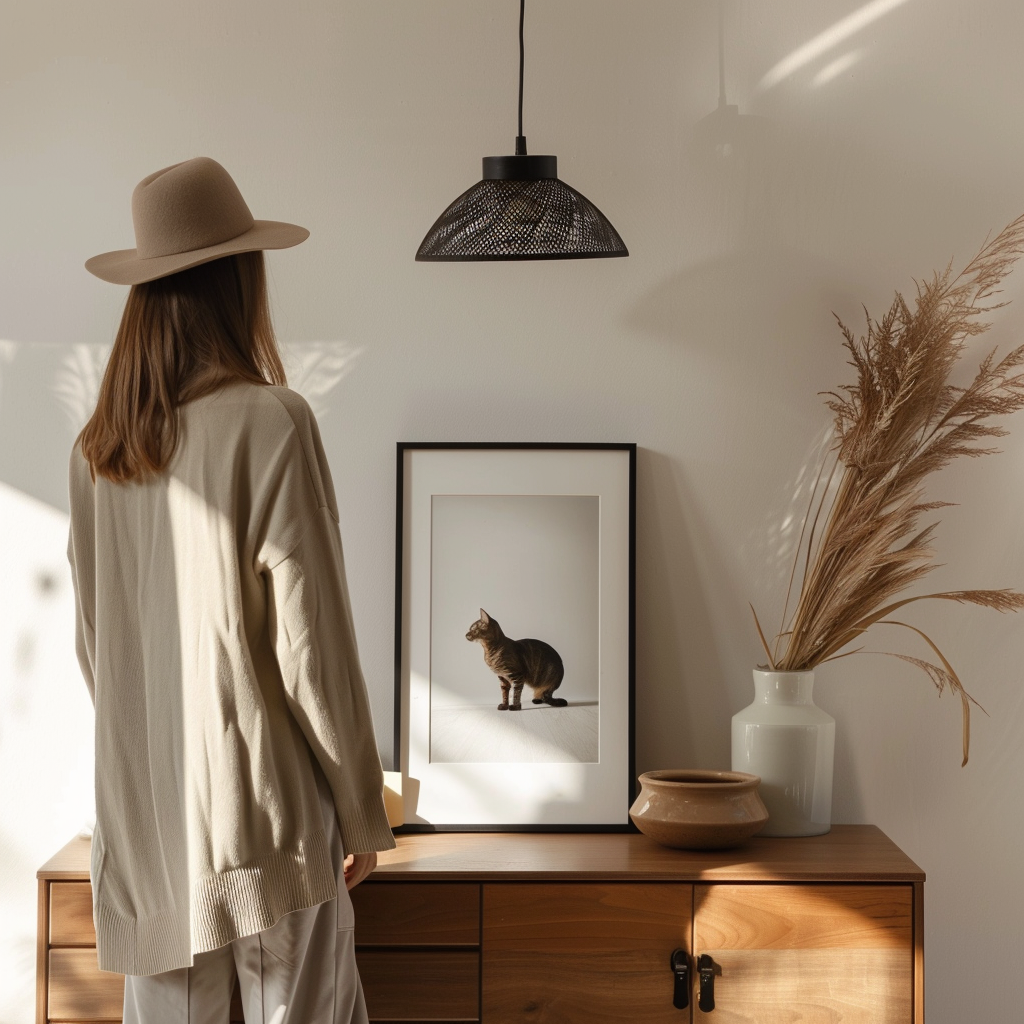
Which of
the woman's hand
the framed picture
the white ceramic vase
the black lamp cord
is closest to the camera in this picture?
the woman's hand

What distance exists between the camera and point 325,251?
7.63 feet

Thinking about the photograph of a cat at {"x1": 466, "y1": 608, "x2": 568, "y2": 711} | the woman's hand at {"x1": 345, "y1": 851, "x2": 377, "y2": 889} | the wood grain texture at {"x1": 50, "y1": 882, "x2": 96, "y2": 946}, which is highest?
the photograph of a cat at {"x1": 466, "y1": 608, "x2": 568, "y2": 711}

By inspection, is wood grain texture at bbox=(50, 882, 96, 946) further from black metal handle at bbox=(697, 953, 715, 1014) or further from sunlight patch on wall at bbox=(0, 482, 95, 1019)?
black metal handle at bbox=(697, 953, 715, 1014)

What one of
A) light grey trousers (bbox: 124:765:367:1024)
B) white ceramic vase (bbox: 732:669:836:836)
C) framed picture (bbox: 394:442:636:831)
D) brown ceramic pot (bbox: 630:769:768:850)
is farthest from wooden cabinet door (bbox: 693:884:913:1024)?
light grey trousers (bbox: 124:765:367:1024)

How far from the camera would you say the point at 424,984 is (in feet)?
6.25

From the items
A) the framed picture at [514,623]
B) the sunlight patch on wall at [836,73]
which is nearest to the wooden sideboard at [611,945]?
the framed picture at [514,623]

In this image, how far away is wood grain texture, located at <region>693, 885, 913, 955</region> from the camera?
189 cm

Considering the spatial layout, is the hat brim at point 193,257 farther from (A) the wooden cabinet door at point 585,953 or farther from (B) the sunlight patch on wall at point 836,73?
(B) the sunlight patch on wall at point 836,73

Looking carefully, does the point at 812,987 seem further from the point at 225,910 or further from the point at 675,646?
the point at 225,910

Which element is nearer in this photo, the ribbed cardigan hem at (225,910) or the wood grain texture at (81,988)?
the ribbed cardigan hem at (225,910)

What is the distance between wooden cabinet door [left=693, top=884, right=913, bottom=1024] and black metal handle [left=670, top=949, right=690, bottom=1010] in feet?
0.08

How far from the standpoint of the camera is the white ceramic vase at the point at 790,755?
6.96 feet

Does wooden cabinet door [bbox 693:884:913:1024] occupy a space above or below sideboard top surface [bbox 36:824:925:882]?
below

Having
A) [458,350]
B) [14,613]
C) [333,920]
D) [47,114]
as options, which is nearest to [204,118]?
[47,114]
